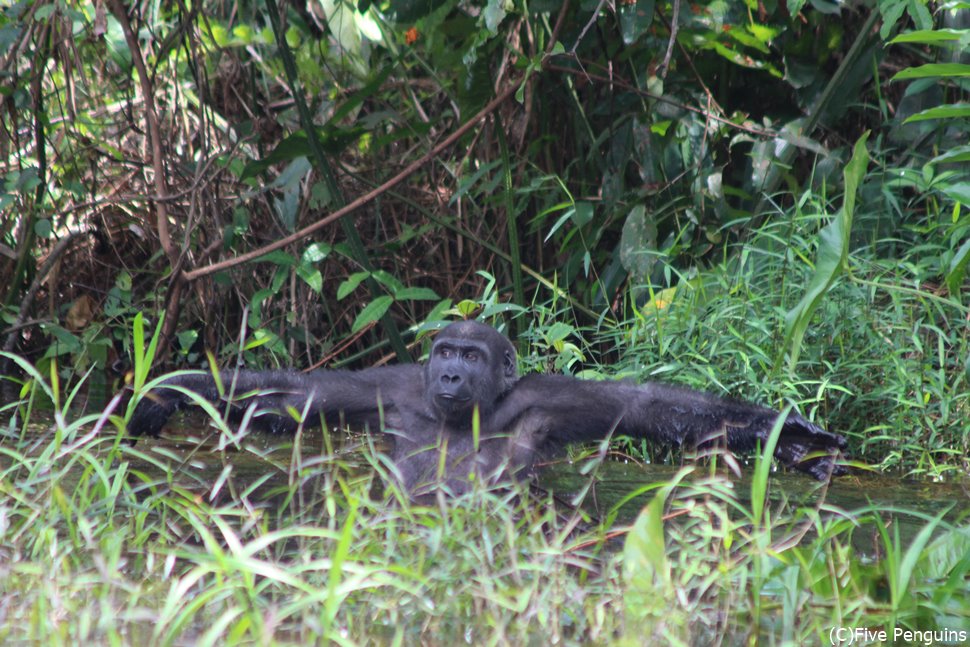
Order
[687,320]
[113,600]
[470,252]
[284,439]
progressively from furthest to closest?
[470,252]
[284,439]
[687,320]
[113,600]

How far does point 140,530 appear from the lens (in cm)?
312

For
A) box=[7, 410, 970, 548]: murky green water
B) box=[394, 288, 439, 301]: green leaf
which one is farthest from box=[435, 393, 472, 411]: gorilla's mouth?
box=[394, 288, 439, 301]: green leaf

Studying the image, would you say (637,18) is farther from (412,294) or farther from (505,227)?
(505,227)

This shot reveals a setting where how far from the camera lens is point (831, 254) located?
323 cm

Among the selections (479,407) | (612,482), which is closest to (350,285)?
(479,407)

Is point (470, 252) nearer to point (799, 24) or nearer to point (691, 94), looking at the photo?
point (691, 94)

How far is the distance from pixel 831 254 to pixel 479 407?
79.0 inches

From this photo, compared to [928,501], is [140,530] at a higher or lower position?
higher

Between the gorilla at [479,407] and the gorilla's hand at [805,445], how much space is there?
0.07 feet

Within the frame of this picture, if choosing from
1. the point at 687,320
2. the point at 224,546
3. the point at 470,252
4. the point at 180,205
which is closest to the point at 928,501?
the point at 687,320

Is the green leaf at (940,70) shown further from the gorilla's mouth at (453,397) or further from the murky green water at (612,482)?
the gorilla's mouth at (453,397)

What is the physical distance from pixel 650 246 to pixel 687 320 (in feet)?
2.04

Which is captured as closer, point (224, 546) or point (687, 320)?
point (224, 546)

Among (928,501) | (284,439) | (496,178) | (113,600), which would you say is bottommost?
(928,501)
